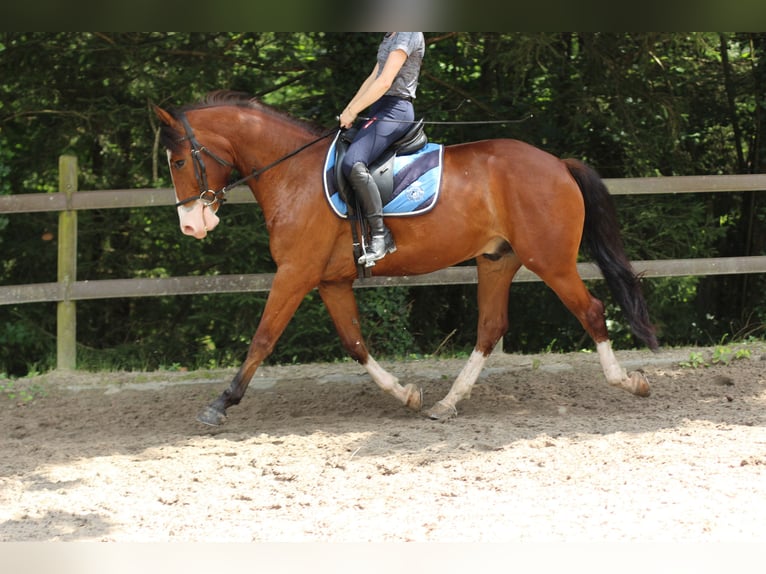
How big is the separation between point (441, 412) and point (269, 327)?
4.21 ft

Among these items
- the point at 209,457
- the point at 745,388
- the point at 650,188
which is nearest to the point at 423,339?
the point at 650,188

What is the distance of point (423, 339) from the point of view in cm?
980

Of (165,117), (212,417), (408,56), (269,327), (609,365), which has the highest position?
(408,56)

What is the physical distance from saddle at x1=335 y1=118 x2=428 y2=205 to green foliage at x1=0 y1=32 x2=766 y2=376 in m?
2.81

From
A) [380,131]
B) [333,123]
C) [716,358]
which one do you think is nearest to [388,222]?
[380,131]

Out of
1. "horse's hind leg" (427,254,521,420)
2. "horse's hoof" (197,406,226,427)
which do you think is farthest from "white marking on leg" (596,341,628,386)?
"horse's hoof" (197,406,226,427)

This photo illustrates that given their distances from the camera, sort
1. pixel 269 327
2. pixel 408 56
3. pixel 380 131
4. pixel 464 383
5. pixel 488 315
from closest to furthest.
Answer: pixel 408 56 < pixel 380 131 < pixel 269 327 < pixel 464 383 < pixel 488 315

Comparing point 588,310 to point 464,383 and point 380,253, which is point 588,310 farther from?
point 380,253

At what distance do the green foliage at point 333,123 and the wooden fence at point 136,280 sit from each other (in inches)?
48.5

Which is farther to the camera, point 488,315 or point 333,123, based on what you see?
point 333,123

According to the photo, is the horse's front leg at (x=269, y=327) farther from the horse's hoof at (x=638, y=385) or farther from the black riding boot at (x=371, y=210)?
the horse's hoof at (x=638, y=385)

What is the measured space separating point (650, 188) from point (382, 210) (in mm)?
2772

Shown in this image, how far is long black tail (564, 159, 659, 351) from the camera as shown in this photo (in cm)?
576

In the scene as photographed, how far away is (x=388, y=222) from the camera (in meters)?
5.49
